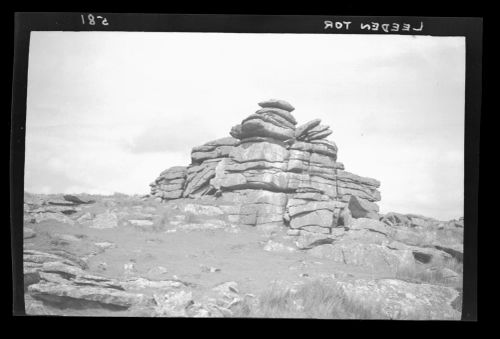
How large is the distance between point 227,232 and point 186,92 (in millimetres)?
2255

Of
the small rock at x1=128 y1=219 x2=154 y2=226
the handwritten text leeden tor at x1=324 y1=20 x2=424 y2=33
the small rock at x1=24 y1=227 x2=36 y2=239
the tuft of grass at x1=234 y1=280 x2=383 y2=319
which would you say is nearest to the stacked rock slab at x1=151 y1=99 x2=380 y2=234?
the small rock at x1=128 y1=219 x2=154 y2=226

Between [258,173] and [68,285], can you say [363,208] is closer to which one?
[258,173]

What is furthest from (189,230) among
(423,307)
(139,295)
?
(423,307)

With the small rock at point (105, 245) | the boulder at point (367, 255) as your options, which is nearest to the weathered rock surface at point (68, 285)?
the small rock at point (105, 245)

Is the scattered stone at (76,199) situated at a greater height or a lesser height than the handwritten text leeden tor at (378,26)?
lesser

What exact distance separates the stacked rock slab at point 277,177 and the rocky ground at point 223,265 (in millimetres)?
264

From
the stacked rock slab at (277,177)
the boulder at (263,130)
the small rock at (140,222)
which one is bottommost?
the small rock at (140,222)

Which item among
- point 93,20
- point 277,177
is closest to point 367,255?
point 277,177

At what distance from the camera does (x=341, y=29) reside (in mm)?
9625

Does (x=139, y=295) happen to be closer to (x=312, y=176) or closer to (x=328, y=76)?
(x=312, y=176)

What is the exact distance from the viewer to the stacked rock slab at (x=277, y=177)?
32.4 feet

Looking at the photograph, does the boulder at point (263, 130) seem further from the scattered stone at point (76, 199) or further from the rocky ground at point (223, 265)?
the scattered stone at point (76, 199)

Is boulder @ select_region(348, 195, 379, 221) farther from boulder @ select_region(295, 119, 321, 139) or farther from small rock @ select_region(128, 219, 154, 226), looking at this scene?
small rock @ select_region(128, 219, 154, 226)

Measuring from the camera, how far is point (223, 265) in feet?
31.8
